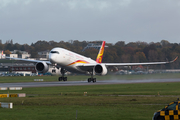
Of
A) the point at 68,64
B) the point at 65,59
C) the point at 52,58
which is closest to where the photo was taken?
the point at 52,58

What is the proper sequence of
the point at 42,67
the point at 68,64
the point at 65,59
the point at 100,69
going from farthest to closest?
the point at 100,69, the point at 42,67, the point at 68,64, the point at 65,59

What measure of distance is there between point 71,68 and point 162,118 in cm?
4868

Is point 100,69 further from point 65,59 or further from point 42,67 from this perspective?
point 42,67

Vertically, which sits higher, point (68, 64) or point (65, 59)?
point (65, 59)

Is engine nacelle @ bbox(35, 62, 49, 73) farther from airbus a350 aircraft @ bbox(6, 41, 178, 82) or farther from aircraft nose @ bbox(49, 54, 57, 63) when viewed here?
aircraft nose @ bbox(49, 54, 57, 63)

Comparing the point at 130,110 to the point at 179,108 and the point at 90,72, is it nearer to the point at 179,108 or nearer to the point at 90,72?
the point at 179,108

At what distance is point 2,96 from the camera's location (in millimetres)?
33719

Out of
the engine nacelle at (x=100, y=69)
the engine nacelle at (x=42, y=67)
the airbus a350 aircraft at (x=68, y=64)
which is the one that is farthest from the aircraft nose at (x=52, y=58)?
the engine nacelle at (x=100, y=69)

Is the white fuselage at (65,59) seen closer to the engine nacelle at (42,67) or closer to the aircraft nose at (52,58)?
the aircraft nose at (52,58)

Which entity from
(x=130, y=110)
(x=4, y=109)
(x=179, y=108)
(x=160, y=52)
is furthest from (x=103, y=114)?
(x=160, y=52)

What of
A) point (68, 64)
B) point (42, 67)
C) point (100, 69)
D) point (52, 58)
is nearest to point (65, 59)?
point (68, 64)

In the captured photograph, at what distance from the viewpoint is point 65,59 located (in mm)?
60406

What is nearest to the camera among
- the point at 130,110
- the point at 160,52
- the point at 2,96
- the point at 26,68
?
the point at 130,110

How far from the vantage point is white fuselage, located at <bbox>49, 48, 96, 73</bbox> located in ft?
192
